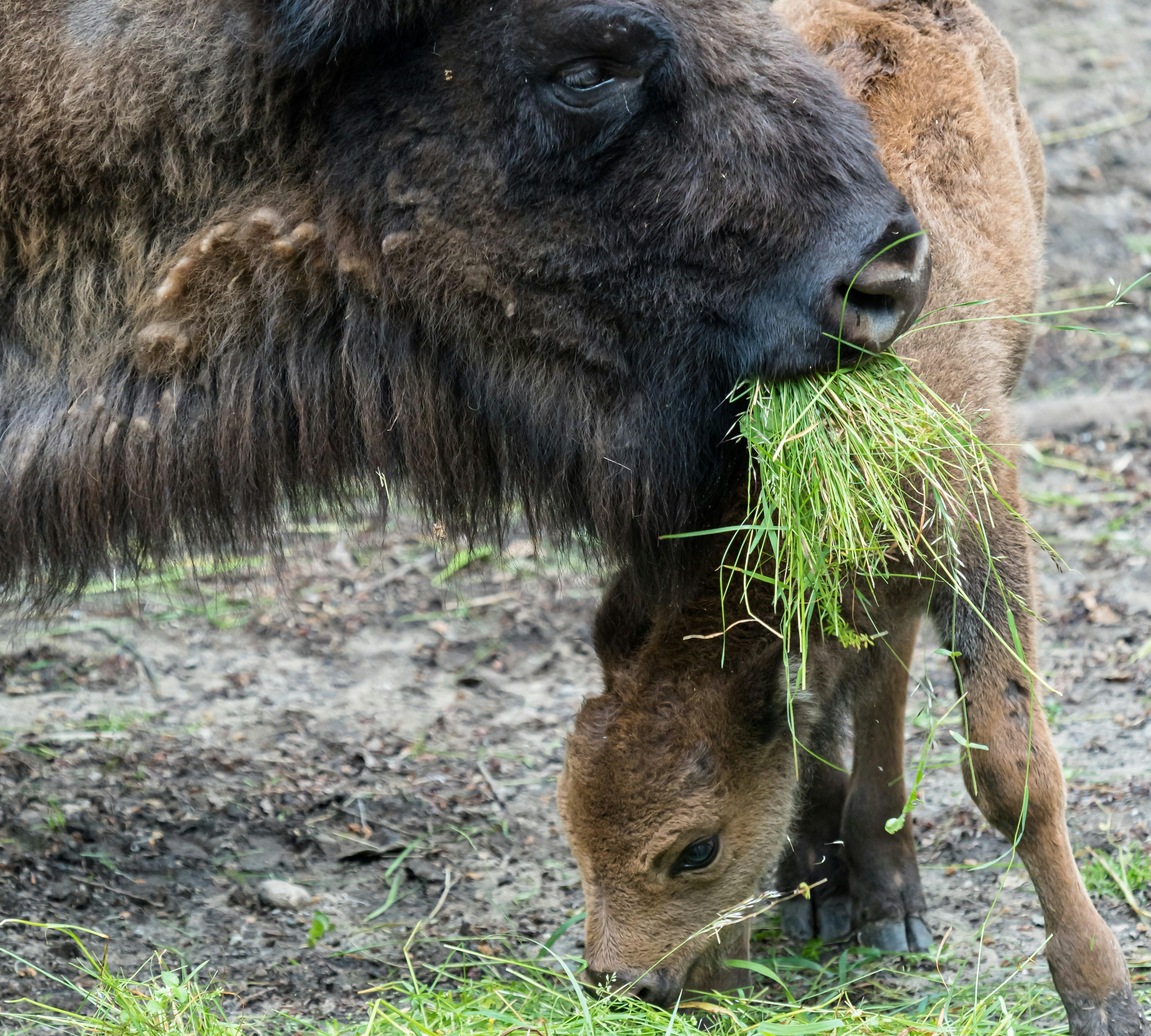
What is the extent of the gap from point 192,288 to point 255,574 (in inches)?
115

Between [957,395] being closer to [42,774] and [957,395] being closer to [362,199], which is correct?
[362,199]

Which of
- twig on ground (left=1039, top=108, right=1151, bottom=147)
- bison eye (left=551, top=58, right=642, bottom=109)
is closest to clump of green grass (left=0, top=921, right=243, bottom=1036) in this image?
bison eye (left=551, top=58, right=642, bottom=109)

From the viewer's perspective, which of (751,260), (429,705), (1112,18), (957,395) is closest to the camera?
(751,260)

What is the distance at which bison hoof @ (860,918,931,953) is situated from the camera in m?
3.95

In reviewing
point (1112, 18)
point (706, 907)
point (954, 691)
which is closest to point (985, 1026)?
point (706, 907)

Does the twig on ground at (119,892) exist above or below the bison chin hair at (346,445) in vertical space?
below

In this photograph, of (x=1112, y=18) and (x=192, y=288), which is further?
(x=1112, y=18)

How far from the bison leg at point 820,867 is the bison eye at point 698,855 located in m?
0.56

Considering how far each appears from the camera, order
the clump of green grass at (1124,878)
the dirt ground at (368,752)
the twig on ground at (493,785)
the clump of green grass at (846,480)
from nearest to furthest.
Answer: the clump of green grass at (846,480) → the clump of green grass at (1124,878) → the dirt ground at (368,752) → the twig on ground at (493,785)

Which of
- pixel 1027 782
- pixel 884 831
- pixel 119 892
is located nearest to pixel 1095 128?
pixel 884 831

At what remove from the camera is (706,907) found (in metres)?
3.53

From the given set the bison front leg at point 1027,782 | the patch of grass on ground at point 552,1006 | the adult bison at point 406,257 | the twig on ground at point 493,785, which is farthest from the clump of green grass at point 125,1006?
the bison front leg at point 1027,782

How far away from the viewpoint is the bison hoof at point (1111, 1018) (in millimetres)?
3287

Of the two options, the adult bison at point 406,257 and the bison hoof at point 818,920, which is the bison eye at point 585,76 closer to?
the adult bison at point 406,257
